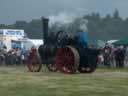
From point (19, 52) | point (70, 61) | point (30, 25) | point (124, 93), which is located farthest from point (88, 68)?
point (30, 25)

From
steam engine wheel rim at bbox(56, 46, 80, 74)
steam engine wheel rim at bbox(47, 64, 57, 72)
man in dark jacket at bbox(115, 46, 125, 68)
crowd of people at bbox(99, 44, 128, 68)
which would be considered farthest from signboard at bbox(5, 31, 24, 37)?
steam engine wheel rim at bbox(56, 46, 80, 74)

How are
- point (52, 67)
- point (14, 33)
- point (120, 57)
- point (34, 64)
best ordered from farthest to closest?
point (14, 33) < point (120, 57) < point (34, 64) < point (52, 67)

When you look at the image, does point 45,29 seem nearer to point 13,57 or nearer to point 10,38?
point 13,57

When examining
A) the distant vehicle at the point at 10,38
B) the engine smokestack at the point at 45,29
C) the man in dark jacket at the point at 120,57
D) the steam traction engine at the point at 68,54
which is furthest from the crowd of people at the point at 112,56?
the distant vehicle at the point at 10,38

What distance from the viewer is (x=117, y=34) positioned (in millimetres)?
94875

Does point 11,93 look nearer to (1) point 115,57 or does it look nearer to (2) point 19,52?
(1) point 115,57

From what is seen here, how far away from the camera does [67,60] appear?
17641mm

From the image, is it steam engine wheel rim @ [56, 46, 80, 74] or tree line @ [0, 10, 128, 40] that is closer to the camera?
steam engine wheel rim @ [56, 46, 80, 74]

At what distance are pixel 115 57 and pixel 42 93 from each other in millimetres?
17639

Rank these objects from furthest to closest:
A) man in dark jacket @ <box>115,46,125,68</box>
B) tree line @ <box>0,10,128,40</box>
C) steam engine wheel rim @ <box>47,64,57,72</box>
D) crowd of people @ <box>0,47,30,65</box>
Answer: tree line @ <box>0,10,128,40</box>, crowd of people @ <box>0,47,30,65</box>, man in dark jacket @ <box>115,46,125,68</box>, steam engine wheel rim @ <box>47,64,57,72</box>

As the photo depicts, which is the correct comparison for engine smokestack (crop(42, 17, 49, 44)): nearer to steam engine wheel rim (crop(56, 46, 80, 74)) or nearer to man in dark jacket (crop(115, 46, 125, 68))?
steam engine wheel rim (crop(56, 46, 80, 74))

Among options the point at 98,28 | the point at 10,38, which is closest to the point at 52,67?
the point at 10,38

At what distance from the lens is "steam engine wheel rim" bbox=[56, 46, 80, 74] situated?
1711 centimetres

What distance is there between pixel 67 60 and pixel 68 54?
230mm
